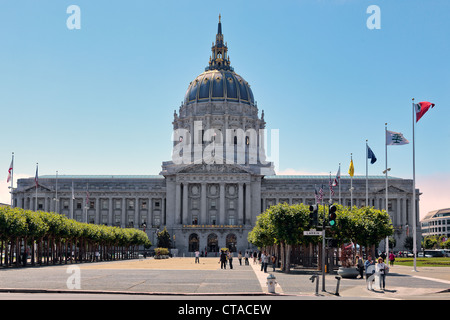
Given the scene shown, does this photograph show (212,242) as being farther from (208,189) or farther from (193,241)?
(208,189)

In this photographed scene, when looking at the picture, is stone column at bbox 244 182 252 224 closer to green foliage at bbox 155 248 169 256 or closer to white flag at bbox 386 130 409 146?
green foliage at bbox 155 248 169 256

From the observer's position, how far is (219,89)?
18200 cm

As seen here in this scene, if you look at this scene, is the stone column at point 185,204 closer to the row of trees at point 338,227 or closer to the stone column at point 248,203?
the stone column at point 248,203

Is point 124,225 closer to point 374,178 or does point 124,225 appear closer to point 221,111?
point 221,111

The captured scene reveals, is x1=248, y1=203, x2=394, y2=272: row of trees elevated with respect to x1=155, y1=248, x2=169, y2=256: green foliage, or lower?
elevated

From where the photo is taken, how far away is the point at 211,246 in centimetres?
14762

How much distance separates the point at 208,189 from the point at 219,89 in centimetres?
3938

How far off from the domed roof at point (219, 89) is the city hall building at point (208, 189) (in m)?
0.33

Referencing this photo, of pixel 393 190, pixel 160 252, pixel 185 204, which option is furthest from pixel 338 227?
pixel 393 190

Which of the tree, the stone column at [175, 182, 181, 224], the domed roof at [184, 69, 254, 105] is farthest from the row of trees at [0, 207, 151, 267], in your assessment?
the domed roof at [184, 69, 254, 105]

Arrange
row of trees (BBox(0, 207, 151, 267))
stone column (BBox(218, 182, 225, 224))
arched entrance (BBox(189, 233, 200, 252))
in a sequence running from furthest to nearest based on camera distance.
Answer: stone column (BBox(218, 182, 225, 224)) → arched entrance (BBox(189, 233, 200, 252)) → row of trees (BBox(0, 207, 151, 267))

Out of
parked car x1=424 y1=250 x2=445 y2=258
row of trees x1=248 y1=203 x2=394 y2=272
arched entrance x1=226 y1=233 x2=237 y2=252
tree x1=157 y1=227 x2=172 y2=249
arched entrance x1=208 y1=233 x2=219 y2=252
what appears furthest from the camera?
arched entrance x1=208 y1=233 x2=219 y2=252

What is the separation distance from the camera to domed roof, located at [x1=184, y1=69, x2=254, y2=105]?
595 ft

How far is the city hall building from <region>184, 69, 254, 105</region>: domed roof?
0.33 meters
